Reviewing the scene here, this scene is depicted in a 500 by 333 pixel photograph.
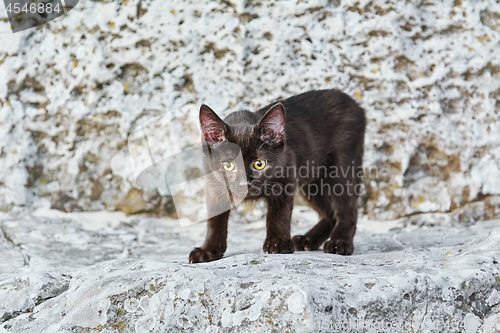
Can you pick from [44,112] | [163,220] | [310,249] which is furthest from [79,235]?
[310,249]

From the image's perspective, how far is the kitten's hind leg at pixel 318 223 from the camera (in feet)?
9.50

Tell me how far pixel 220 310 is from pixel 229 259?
0.47 meters

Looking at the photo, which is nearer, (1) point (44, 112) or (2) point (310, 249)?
(2) point (310, 249)

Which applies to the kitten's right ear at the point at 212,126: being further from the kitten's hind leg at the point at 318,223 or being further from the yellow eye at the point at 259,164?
the kitten's hind leg at the point at 318,223

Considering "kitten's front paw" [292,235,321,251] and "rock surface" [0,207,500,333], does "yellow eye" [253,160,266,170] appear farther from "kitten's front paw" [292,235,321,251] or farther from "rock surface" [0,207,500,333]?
"kitten's front paw" [292,235,321,251]

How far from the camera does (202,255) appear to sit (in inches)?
94.7

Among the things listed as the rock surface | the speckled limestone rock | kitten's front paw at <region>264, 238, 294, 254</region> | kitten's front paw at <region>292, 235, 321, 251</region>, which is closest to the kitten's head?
kitten's front paw at <region>264, 238, 294, 254</region>

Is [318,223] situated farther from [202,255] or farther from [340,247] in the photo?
[202,255]

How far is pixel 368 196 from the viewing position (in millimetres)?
3691

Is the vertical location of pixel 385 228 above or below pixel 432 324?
below

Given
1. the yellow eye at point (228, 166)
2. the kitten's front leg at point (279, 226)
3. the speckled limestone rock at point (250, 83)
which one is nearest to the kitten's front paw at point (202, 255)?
the kitten's front leg at point (279, 226)

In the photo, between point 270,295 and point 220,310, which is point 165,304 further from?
point 270,295

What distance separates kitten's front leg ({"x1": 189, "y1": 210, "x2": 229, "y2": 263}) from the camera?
94.9 inches

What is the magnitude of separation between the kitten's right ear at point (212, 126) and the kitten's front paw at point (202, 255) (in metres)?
0.53
